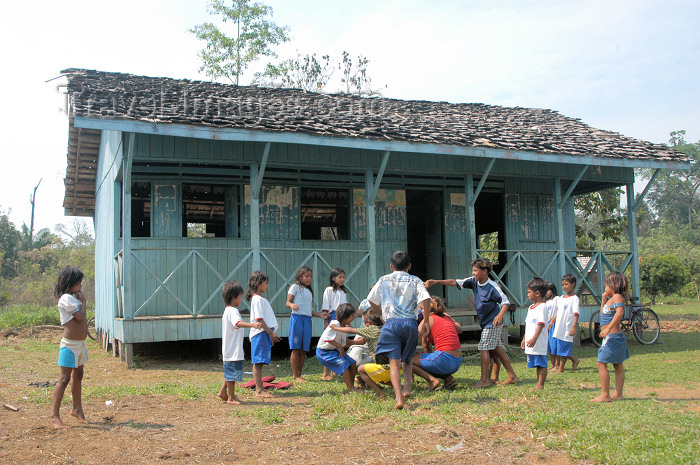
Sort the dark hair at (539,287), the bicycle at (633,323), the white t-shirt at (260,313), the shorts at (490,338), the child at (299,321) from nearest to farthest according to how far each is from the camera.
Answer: the white t-shirt at (260,313)
the dark hair at (539,287)
the shorts at (490,338)
the child at (299,321)
the bicycle at (633,323)

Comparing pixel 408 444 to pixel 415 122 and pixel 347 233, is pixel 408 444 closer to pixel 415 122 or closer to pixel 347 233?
pixel 347 233

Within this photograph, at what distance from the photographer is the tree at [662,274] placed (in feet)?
82.5

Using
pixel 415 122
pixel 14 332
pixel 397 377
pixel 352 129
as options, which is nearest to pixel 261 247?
pixel 352 129

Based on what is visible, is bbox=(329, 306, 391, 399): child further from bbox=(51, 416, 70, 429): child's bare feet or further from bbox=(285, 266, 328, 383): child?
bbox=(51, 416, 70, 429): child's bare feet

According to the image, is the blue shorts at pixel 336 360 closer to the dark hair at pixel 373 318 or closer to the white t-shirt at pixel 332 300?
the dark hair at pixel 373 318

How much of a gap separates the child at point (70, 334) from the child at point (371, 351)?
2418 millimetres

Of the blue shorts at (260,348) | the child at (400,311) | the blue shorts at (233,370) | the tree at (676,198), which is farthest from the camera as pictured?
the tree at (676,198)

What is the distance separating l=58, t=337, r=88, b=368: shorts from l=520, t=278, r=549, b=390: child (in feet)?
14.7

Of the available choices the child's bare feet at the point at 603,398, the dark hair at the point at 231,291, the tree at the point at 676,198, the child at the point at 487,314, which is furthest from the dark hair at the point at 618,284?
the tree at the point at 676,198

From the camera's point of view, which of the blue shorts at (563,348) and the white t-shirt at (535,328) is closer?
the white t-shirt at (535,328)

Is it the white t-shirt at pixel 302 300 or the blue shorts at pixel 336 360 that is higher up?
the white t-shirt at pixel 302 300

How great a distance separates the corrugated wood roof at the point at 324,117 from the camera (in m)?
9.45

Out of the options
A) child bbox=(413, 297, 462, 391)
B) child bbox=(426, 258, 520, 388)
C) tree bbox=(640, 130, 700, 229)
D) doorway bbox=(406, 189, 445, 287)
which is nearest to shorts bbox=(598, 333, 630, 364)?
child bbox=(426, 258, 520, 388)

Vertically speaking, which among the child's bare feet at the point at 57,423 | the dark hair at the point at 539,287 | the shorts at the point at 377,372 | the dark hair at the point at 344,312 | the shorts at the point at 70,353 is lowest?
the child's bare feet at the point at 57,423
